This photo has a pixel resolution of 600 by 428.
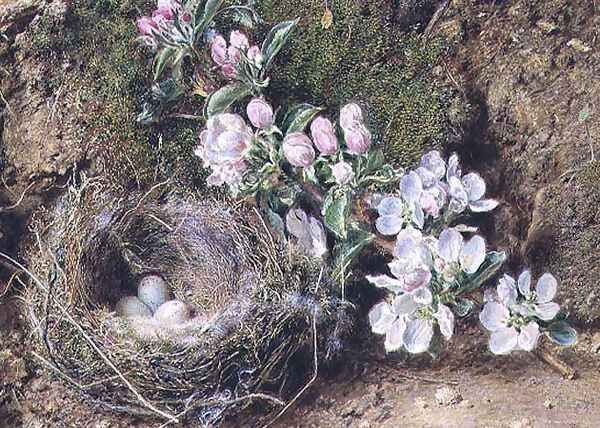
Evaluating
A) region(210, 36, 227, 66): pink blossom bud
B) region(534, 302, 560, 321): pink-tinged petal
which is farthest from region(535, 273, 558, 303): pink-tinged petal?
region(210, 36, 227, 66): pink blossom bud

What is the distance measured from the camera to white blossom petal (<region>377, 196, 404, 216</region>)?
1066mm

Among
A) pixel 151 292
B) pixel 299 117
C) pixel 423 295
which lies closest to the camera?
pixel 423 295

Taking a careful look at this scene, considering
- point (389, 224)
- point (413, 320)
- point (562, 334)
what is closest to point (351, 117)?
point (389, 224)

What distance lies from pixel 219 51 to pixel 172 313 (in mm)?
330

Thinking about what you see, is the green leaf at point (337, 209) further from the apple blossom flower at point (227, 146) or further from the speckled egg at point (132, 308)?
the speckled egg at point (132, 308)

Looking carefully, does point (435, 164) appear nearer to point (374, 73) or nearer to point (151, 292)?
point (374, 73)

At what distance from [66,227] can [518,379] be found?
1.95 ft

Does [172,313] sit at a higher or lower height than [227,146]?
lower

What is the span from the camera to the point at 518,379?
1143 mm

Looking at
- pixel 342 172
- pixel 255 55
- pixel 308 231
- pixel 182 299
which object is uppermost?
pixel 255 55

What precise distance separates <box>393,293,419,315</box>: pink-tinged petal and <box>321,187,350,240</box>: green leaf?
0.13 m

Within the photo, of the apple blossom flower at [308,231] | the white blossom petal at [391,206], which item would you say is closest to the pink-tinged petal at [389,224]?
the white blossom petal at [391,206]

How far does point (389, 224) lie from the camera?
107 cm

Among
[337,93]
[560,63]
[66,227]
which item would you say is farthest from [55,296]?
[560,63]
